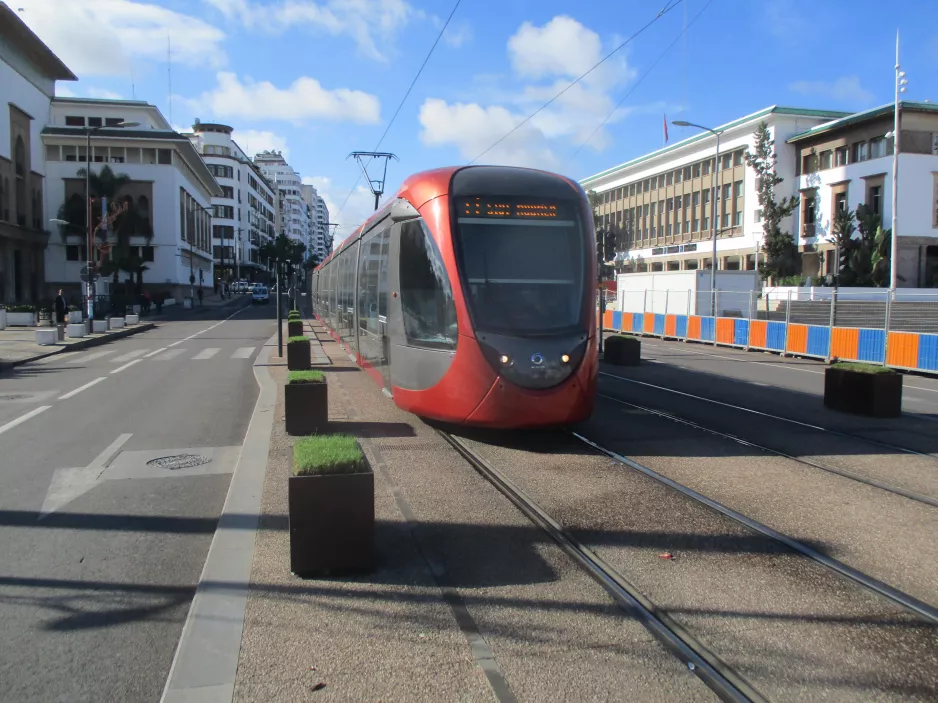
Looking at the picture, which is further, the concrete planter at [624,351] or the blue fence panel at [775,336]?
the blue fence panel at [775,336]

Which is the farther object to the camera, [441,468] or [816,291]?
[816,291]

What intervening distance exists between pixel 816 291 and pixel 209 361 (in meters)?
33.9

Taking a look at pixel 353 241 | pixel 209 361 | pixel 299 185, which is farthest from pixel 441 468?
pixel 299 185

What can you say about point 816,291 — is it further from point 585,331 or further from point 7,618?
point 7,618

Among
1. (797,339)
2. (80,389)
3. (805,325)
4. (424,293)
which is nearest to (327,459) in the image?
(424,293)

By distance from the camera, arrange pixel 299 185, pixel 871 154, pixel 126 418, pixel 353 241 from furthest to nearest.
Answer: pixel 299 185 → pixel 871 154 → pixel 353 241 → pixel 126 418

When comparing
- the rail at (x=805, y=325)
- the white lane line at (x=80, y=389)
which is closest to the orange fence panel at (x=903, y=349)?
the rail at (x=805, y=325)

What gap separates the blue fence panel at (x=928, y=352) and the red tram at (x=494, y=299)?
1364 centimetres

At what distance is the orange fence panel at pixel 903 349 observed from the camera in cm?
1958

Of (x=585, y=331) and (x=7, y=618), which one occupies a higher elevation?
(x=585, y=331)

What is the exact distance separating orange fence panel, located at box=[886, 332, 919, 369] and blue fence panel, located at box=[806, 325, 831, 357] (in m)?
2.36

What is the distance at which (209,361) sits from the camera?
2144 centimetres

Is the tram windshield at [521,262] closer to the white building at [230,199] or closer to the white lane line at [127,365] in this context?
the white lane line at [127,365]

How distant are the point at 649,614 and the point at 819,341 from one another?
828 inches
